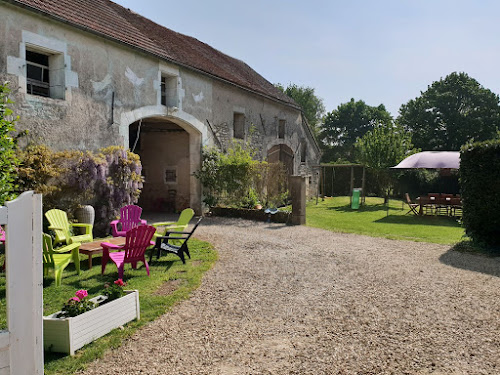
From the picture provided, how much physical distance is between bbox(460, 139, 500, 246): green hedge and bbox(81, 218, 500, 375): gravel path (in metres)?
1.19

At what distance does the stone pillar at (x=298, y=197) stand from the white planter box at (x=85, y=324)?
7.61m

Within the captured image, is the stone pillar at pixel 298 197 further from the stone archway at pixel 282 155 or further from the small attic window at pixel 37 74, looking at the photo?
the small attic window at pixel 37 74

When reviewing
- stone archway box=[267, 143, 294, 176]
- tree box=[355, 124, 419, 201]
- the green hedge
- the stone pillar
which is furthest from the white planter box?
tree box=[355, 124, 419, 201]

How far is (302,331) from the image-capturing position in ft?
12.6

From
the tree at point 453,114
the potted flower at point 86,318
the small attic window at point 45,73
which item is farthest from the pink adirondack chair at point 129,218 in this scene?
the tree at point 453,114

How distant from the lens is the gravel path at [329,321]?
3193 millimetres

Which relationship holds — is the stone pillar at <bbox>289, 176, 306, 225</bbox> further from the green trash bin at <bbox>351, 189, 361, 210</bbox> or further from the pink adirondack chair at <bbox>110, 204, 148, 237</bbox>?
the green trash bin at <bbox>351, 189, 361, 210</bbox>

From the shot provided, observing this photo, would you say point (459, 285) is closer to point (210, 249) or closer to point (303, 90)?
point (210, 249)

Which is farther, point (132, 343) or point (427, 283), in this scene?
point (427, 283)

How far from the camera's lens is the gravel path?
3.19 meters

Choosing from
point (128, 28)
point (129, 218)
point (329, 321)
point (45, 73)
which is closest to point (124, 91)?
point (45, 73)

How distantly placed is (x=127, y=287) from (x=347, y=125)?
42437 millimetres

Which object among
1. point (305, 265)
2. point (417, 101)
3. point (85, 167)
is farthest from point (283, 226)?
point (417, 101)

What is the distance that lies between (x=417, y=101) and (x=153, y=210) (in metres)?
27.4
